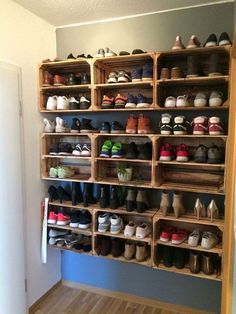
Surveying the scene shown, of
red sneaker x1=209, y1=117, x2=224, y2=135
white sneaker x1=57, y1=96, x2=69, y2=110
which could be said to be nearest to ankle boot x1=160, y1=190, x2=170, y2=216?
red sneaker x1=209, y1=117, x2=224, y2=135

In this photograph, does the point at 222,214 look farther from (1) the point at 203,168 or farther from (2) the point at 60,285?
(2) the point at 60,285

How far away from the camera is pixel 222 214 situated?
6.88 feet

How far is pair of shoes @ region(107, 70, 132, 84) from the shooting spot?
216 centimetres

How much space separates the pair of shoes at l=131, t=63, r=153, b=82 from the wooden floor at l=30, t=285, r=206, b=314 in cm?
196

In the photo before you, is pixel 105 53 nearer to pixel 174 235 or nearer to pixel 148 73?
pixel 148 73

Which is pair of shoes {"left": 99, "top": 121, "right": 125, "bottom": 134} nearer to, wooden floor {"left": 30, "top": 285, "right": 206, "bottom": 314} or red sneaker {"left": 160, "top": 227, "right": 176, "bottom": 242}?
red sneaker {"left": 160, "top": 227, "right": 176, "bottom": 242}

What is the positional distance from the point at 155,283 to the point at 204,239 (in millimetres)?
750

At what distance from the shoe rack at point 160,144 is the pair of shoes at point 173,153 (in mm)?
38

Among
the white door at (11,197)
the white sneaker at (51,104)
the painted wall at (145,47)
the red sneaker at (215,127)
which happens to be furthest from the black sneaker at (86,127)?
the red sneaker at (215,127)

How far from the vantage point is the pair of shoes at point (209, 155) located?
75.9 inches

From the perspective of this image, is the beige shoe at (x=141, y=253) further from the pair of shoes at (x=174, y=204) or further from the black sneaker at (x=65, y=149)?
the black sneaker at (x=65, y=149)

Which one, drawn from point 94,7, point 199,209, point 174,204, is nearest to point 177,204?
point 174,204

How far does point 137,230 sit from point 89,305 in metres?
0.89

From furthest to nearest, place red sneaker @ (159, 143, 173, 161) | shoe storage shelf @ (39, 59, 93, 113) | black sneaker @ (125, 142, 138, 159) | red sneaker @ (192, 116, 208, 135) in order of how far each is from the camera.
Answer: shoe storage shelf @ (39, 59, 93, 113)
black sneaker @ (125, 142, 138, 159)
red sneaker @ (159, 143, 173, 161)
red sneaker @ (192, 116, 208, 135)
